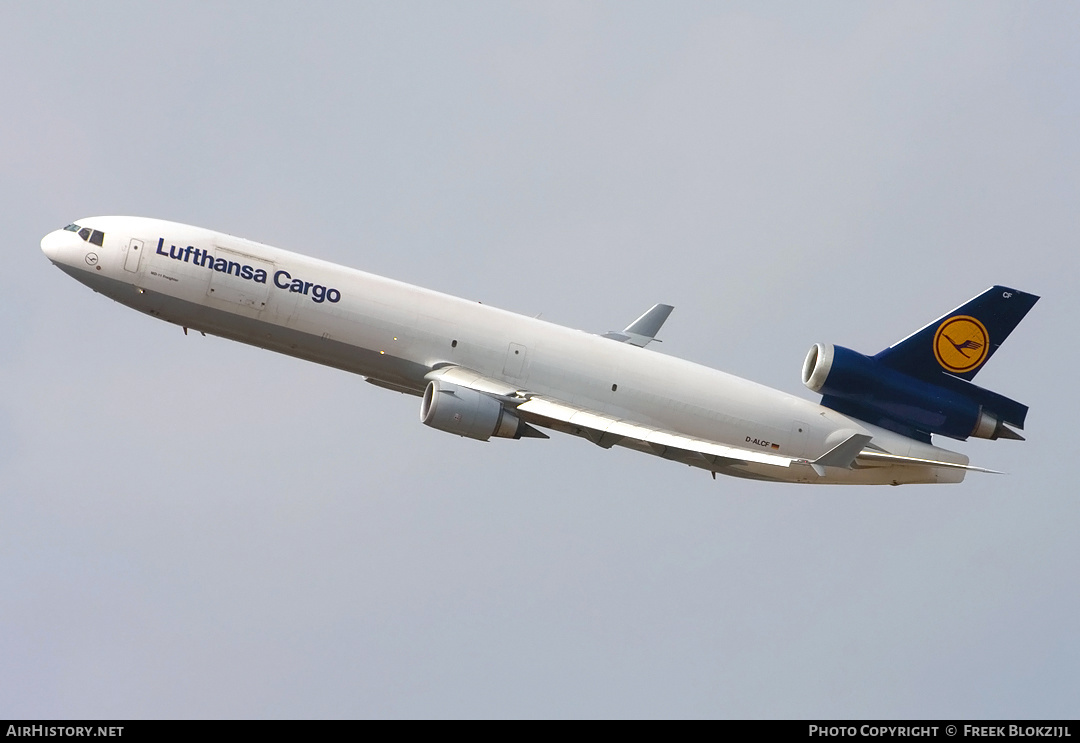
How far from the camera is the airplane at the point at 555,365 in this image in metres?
65.9

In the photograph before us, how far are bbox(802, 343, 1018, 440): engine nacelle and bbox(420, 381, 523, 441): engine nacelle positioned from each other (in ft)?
53.3

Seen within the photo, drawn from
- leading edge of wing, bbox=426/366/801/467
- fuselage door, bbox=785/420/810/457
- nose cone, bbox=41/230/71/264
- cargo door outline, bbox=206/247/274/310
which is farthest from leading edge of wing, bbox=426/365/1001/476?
nose cone, bbox=41/230/71/264

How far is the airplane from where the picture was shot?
6594cm

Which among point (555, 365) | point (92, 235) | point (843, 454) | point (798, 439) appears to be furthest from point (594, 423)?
point (92, 235)

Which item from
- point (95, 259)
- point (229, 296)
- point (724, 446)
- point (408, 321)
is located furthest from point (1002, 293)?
point (95, 259)

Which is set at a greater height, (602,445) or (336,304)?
(336,304)

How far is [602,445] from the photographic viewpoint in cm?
6862

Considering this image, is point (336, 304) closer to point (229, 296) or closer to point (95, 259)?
point (229, 296)

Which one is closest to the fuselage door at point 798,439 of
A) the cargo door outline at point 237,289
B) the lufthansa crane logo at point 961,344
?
the lufthansa crane logo at point 961,344

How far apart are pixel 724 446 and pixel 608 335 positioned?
9.01m

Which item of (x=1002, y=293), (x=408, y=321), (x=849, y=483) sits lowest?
(x=849, y=483)

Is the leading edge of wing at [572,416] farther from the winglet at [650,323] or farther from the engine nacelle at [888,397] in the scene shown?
the winglet at [650,323]

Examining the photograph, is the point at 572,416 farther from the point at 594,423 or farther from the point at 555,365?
the point at 555,365

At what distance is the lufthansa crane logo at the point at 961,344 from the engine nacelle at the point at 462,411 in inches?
878
